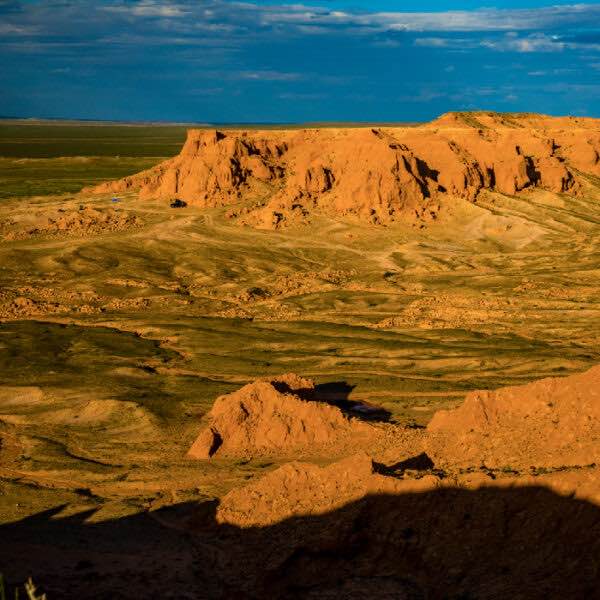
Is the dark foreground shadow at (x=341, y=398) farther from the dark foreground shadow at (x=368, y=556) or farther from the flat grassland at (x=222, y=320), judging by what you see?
the dark foreground shadow at (x=368, y=556)

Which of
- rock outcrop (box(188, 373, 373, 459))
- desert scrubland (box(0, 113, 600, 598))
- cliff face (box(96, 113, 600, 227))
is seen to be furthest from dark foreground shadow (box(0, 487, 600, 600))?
cliff face (box(96, 113, 600, 227))

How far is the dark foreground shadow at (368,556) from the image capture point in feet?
72.4

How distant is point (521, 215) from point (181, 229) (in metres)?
38.6

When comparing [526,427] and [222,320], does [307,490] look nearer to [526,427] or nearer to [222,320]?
[526,427]

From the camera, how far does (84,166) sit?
168500 mm

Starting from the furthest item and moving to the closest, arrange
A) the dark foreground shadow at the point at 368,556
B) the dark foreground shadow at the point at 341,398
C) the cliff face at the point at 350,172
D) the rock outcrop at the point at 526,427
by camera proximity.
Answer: the cliff face at the point at 350,172
the dark foreground shadow at the point at 341,398
the rock outcrop at the point at 526,427
the dark foreground shadow at the point at 368,556

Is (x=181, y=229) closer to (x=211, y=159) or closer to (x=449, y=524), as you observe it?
(x=211, y=159)

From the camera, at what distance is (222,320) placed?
66.3 m

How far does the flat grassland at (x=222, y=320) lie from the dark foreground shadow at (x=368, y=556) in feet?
16.5

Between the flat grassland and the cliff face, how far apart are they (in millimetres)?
2958

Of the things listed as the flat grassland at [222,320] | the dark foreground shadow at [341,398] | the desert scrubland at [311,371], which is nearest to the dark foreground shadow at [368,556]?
the desert scrubland at [311,371]

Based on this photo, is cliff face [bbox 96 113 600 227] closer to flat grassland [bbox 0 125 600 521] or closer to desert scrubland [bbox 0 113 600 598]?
desert scrubland [bbox 0 113 600 598]

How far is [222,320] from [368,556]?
4251 cm

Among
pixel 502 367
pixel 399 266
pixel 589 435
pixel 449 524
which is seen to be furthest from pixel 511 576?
pixel 399 266
